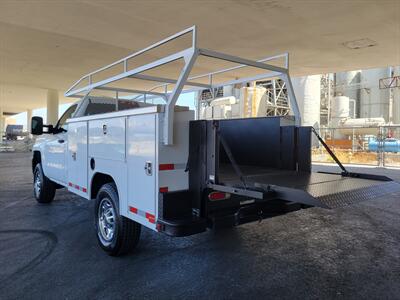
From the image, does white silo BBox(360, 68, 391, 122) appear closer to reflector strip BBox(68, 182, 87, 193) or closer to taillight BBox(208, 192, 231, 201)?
reflector strip BBox(68, 182, 87, 193)

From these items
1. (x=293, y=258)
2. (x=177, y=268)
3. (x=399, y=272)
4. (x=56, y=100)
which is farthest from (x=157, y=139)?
(x=56, y=100)

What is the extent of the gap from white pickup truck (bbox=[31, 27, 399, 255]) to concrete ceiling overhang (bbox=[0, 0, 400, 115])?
419 centimetres

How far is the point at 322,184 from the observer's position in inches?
153

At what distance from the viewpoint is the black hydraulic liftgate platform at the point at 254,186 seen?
3275 mm

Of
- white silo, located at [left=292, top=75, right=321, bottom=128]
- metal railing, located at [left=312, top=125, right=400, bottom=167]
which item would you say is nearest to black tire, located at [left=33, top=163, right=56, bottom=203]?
metal railing, located at [left=312, top=125, right=400, bottom=167]

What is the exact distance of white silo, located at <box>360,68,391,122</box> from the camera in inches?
1364

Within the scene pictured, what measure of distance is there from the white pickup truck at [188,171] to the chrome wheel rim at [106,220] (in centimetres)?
1

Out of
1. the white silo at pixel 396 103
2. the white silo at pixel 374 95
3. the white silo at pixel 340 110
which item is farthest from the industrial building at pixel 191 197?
the white silo at pixel 374 95

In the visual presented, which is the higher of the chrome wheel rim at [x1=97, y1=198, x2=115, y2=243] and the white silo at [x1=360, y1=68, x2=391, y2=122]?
the white silo at [x1=360, y1=68, x2=391, y2=122]

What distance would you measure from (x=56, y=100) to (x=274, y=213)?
22.8 m

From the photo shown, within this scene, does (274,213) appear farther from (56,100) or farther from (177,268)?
(56,100)

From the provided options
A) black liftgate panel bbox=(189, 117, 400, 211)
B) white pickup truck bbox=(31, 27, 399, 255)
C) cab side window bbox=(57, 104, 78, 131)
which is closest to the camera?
black liftgate panel bbox=(189, 117, 400, 211)

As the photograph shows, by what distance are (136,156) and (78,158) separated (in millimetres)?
1931

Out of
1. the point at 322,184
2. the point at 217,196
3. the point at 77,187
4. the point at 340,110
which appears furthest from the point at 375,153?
the point at 340,110
